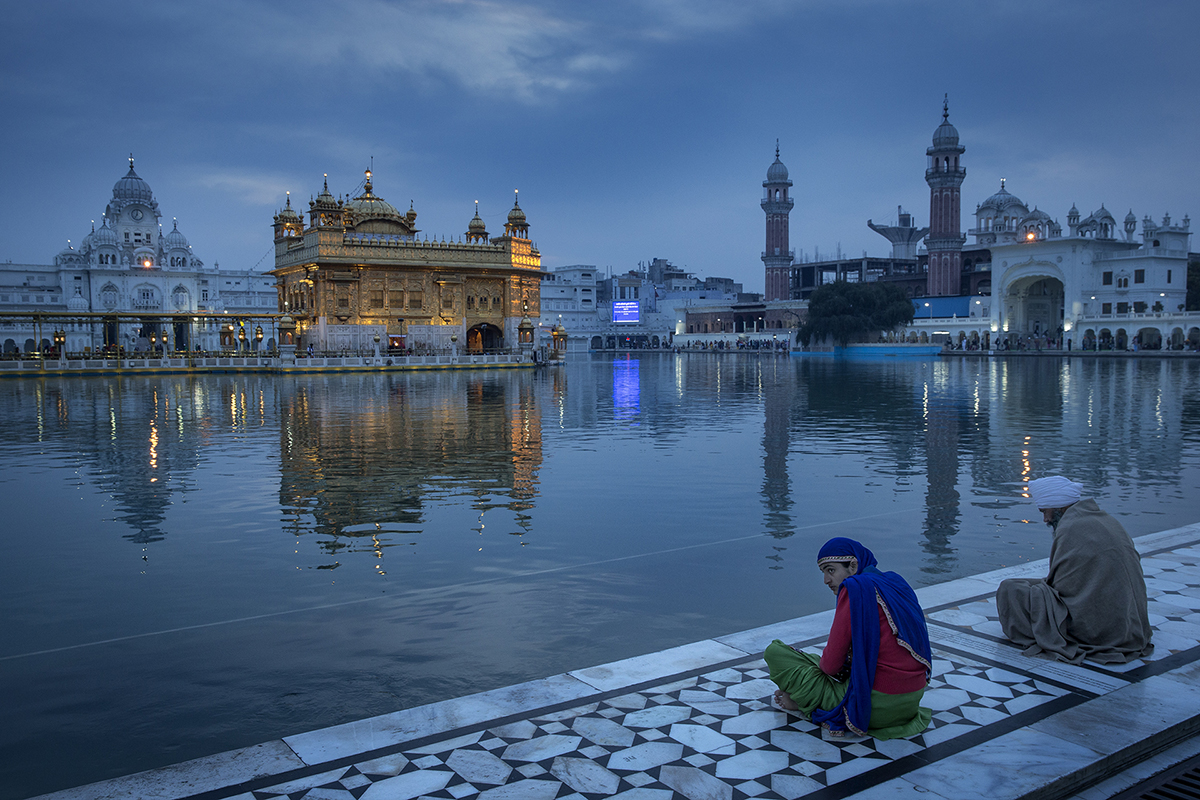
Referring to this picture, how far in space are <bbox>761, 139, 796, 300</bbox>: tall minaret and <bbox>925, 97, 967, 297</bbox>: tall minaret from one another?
65.3 feet

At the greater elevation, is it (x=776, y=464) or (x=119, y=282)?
(x=119, y=282)

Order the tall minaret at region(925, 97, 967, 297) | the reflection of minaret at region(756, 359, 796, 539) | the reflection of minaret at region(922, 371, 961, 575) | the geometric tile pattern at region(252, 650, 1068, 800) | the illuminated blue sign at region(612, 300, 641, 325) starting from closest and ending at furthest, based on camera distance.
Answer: the geometric tile pattern at region(252, 650, 1068, 800) → the reflection of minaret at region(922, 371, 961, 575) → the reflection of minaret at region(756, 359, 796, 539) → the tall minaret at region(925, 97, 967, 297) → the illuminated blue sign at region(612, 300, 641, 325)

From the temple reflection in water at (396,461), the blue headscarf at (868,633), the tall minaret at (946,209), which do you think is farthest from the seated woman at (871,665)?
the tall minaret at (946,209)

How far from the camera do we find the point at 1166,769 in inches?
138

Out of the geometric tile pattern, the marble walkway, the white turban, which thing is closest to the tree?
the white turban

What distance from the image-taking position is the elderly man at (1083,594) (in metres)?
4.35

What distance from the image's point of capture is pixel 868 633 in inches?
142

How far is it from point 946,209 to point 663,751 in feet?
264

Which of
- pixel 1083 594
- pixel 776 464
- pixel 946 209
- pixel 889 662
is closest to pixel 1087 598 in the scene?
pixel 1083 594

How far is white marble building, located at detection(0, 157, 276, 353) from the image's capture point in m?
77.9

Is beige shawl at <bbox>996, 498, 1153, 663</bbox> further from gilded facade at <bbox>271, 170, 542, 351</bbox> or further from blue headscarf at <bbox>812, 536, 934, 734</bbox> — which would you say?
gilded facade at <bbox>271, 170, 542, 351</bbox>

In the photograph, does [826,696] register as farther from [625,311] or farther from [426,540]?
[625,311]

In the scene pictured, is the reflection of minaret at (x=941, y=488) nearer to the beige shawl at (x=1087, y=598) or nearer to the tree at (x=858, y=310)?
the beige shawl at (x=1087, y=598)

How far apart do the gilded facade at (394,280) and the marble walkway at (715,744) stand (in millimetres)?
43452
